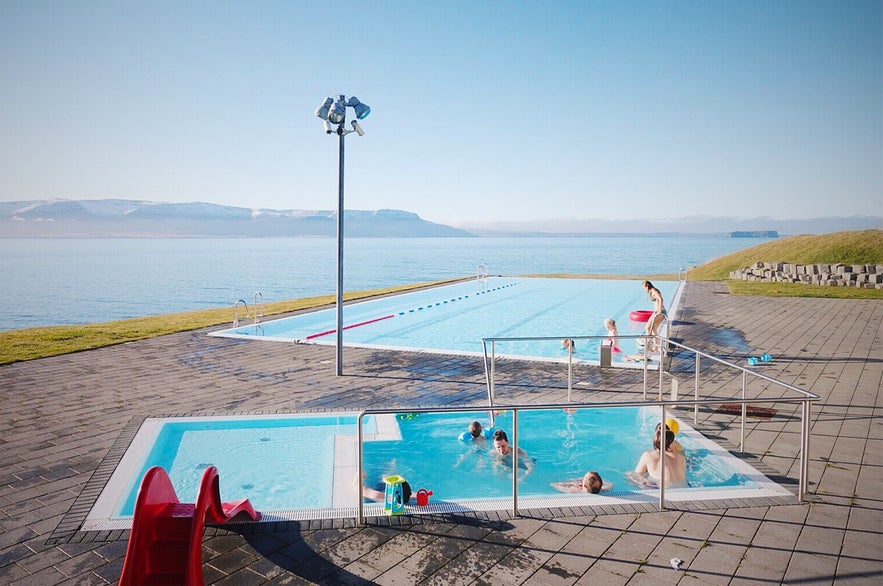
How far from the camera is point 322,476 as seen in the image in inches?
229

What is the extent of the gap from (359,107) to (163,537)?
670cm

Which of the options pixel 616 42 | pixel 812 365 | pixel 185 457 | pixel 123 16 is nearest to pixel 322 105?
pixel 185 457

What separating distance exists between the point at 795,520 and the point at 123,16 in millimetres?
25915

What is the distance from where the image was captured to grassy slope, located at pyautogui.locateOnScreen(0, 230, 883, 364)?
11758mm

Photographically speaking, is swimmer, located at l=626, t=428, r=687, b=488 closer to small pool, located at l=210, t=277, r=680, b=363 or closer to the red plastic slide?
the red plastic slide

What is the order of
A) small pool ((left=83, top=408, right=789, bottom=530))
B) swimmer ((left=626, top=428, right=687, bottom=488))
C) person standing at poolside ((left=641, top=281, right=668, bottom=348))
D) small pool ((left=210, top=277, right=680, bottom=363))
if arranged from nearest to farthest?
1. small pool ((left=83, top=408, right=789, bottom=530))
2. swimmer ((left=626, top=428, right=687, bottom=488))
3. person standing at poolside ((left=641, top=281, right=668, bottom=348))
4. small pool ((left=210, top=277, right=680, bottom=363))

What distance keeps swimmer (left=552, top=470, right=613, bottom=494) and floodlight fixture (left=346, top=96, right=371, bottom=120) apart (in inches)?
Answer: 229

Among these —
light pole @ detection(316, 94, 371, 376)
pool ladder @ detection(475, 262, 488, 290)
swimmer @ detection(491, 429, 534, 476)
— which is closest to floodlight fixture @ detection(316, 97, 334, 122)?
light pole @ detection(316, 94, 371, 376)

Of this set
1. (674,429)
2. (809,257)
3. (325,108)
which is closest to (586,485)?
(674,429)

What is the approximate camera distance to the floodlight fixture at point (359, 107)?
27.7 feet

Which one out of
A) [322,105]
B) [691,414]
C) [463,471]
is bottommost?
[463,471]

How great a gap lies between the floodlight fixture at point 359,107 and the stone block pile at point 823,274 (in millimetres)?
23816

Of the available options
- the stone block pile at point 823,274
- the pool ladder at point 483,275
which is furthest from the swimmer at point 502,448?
the stone block pile at point 823,274

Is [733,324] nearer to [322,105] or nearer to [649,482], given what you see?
[649,482]
